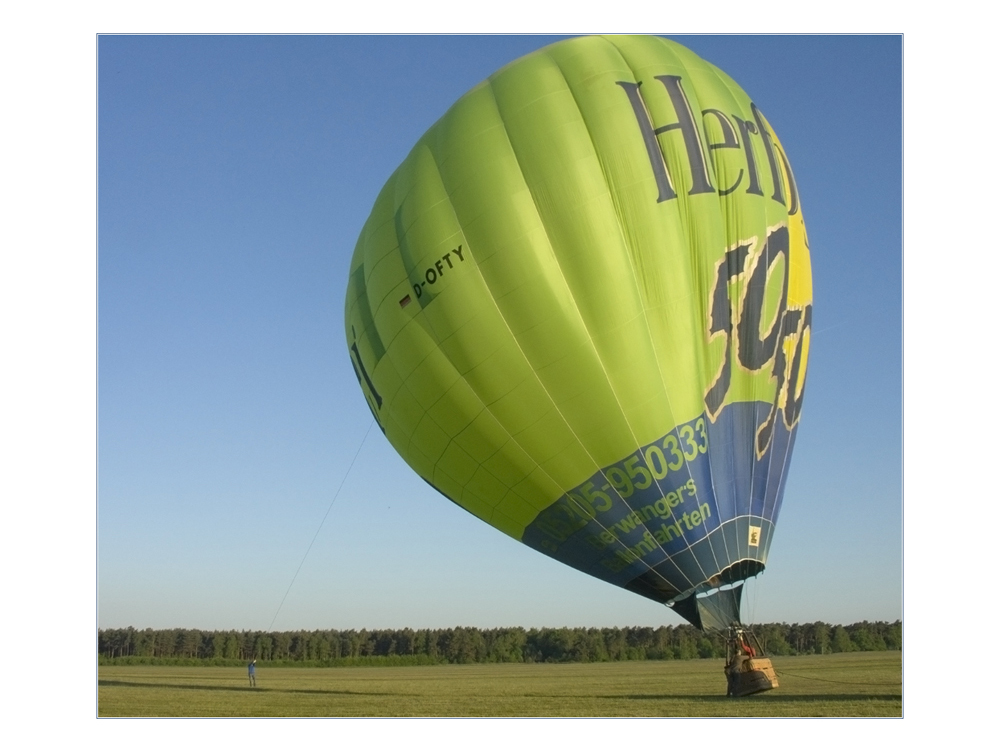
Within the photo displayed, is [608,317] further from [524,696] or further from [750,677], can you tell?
[524,696]

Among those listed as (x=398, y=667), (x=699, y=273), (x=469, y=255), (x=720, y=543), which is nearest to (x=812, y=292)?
(x=699, y=273)

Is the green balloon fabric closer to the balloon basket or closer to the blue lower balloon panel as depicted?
the blue lower balloon panel

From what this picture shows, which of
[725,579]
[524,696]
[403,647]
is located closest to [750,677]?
[725,579]

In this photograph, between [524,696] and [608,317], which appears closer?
[608,317]

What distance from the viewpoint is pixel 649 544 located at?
34.5 ft

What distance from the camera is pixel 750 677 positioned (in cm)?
1041

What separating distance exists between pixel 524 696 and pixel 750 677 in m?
5.16

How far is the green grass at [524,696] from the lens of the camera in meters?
11.8

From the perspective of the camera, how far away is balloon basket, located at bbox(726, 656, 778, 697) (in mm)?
10367

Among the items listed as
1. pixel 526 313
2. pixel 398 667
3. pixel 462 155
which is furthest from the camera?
pixel 398 667

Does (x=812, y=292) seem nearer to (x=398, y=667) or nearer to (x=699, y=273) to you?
(x=699, y=273)

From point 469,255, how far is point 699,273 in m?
2.45

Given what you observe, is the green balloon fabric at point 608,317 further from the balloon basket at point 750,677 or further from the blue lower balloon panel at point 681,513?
the balloon basket at point 750,677

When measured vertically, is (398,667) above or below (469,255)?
below
